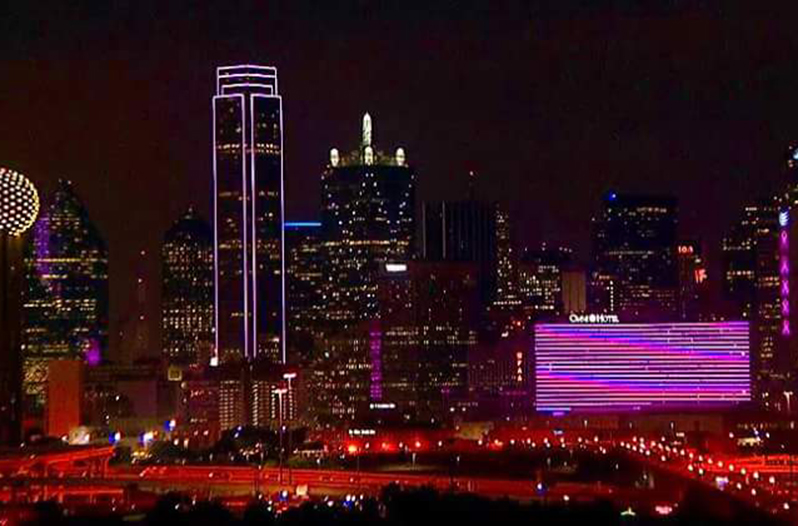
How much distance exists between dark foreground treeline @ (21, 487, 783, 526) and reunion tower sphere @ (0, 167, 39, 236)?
608 inches

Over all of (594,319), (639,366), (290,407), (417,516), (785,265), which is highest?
(785,265)

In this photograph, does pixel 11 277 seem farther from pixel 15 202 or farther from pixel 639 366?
pixel 639 366

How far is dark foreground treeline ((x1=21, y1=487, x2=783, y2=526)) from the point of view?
166ft

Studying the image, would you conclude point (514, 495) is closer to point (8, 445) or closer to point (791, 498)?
point (791, 498)

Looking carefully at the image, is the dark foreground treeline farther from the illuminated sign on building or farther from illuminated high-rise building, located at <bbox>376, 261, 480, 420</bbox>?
illuminated high-rise building, located at <bbox>376, 261, 480, 420</bbox>

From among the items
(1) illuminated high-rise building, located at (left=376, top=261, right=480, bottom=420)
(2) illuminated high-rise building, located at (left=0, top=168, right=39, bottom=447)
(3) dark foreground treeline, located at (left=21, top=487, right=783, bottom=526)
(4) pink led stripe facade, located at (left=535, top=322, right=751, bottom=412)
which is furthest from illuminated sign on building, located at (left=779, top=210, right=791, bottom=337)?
(3) dark foreground treeline, located at (left=21, top=487, right=783, bottom=526)

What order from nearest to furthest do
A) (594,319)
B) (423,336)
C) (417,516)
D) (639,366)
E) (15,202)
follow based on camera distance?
(417,516)
(15,202)
(639,366)
(594,319)
(423,336)

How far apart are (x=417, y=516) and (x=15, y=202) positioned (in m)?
22.0

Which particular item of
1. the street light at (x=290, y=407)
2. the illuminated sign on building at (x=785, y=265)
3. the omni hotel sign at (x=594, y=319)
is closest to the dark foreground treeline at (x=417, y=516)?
the street light at (x=290, y=407)

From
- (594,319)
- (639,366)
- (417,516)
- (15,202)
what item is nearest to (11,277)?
(15,202)

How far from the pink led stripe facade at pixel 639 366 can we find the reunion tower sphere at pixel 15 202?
58.1m

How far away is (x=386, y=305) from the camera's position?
449 feet

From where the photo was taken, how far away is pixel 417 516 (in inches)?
2063

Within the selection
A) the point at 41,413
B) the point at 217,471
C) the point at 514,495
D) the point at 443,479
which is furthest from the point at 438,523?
the point at 41,413
